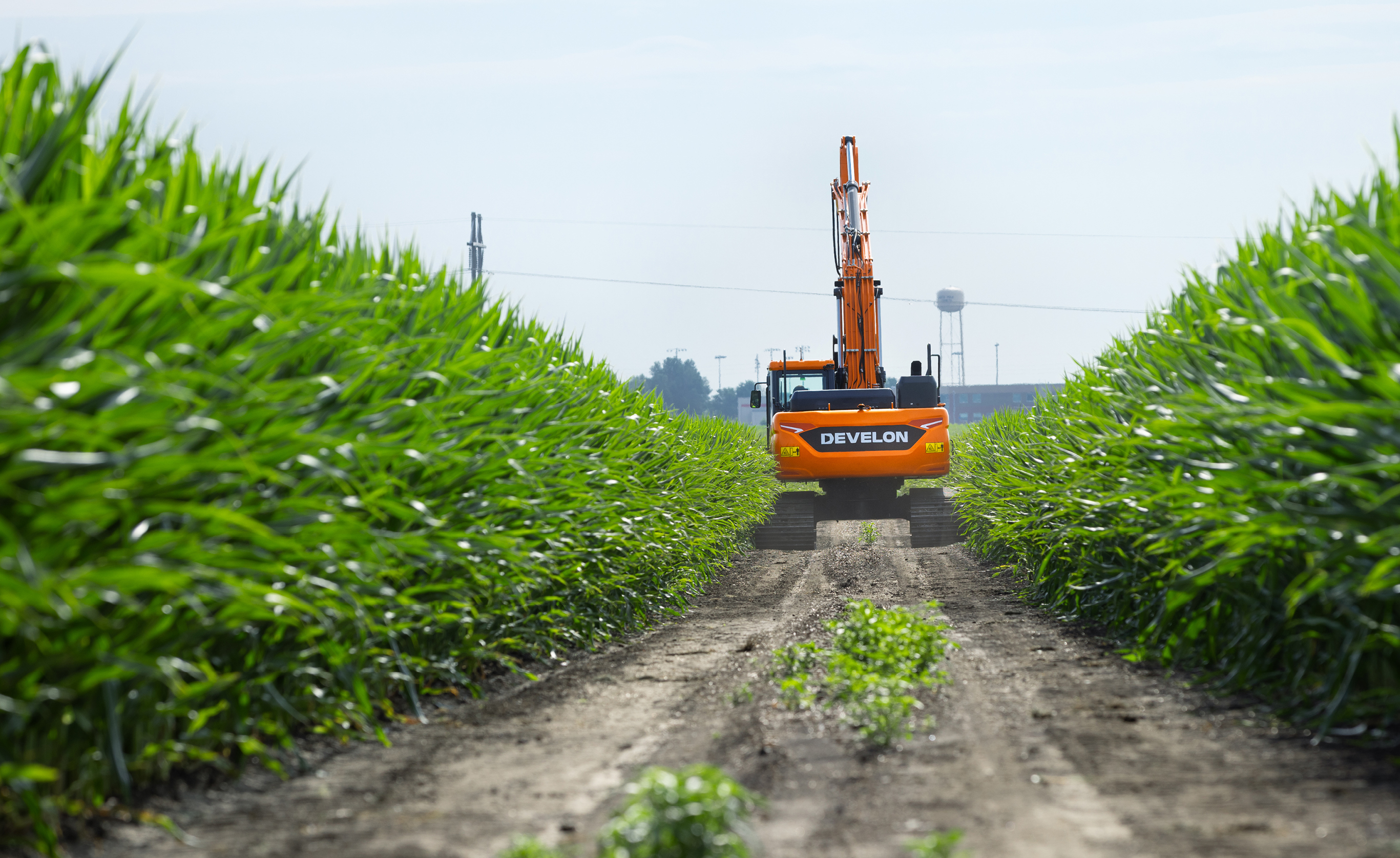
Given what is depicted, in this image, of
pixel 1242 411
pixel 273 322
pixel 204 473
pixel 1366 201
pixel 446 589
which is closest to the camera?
pixel 204 473

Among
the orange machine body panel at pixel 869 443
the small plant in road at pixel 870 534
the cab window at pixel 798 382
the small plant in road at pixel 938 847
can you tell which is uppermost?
the cab window at pixel 798 382

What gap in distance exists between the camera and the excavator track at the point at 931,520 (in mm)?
14906

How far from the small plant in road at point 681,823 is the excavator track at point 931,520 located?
40.5 ft

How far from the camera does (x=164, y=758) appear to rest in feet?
11.1

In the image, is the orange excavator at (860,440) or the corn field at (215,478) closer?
the corn field at (215,478)

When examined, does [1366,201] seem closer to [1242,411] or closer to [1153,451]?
[1153,451]

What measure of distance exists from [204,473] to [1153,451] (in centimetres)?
466

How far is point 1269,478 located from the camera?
435 centimetres

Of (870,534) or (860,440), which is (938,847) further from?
(870,534)

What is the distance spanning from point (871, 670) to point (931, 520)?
988 cm

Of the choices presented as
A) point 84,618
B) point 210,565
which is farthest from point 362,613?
point 84,618

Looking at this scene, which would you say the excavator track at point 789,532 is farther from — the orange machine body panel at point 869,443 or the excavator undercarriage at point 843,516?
the orange machine body panel at point 869,443

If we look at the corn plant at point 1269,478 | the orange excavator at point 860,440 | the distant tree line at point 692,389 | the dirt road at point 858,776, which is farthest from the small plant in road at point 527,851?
the distant tree line at point 692,389

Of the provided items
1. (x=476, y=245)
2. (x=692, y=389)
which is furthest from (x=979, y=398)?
(x=476, y=245)
